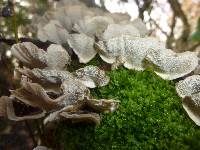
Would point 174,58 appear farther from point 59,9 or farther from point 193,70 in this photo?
point 59,9

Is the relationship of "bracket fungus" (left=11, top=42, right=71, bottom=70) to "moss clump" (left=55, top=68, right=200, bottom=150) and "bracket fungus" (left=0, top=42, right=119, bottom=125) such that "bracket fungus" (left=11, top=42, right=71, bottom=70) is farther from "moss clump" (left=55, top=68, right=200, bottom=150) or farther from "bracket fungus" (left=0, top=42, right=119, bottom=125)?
"moss clump" (left=55, top=68, right=200, bottom=150)

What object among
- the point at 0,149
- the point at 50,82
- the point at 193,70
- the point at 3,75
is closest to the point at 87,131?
the point at 50,82

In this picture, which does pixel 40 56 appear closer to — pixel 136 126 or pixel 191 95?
pixel 136 126

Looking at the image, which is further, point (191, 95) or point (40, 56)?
point (40, 56)

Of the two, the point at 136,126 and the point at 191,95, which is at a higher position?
the point at 191,95

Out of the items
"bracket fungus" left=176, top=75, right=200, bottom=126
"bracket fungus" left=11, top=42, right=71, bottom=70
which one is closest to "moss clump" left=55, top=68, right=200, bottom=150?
"bracket fungus" left=176, top=75, right=200, bottom=126

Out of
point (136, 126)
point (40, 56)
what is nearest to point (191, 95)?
point (136, 126)

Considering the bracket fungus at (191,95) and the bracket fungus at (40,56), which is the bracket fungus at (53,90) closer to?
the bracket fungus at (40,56)

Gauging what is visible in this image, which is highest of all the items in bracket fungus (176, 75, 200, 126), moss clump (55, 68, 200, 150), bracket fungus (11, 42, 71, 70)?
bracket fungus (176, 75, 200, 126)
